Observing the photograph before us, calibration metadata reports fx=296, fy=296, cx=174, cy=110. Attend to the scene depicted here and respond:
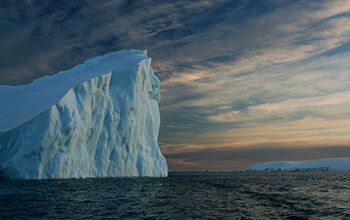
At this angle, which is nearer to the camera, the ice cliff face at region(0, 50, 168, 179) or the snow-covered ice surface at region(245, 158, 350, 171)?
the ice cliff face at region(0, 50, 168, 179)

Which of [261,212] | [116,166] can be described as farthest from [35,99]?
[261,212]

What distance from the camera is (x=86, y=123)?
3412cm

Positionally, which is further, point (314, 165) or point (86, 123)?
point (314, 165)

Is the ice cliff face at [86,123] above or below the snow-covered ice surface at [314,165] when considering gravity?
above

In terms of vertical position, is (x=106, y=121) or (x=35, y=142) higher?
(x=106, y=121)

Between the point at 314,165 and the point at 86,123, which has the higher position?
the point at 86,123

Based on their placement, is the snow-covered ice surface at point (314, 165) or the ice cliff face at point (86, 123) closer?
the ice cliff face at point (86, 123)

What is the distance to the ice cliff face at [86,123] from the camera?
29875 millimetres

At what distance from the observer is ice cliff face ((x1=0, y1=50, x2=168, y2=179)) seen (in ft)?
98.0

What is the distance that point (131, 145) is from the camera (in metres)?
39.8

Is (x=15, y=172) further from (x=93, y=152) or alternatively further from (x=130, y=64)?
(x=130, y=64)

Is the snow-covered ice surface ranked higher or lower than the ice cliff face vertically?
lower

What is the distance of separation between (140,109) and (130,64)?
652 cm

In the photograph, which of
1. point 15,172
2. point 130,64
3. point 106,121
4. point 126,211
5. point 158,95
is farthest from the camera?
point 158,95
